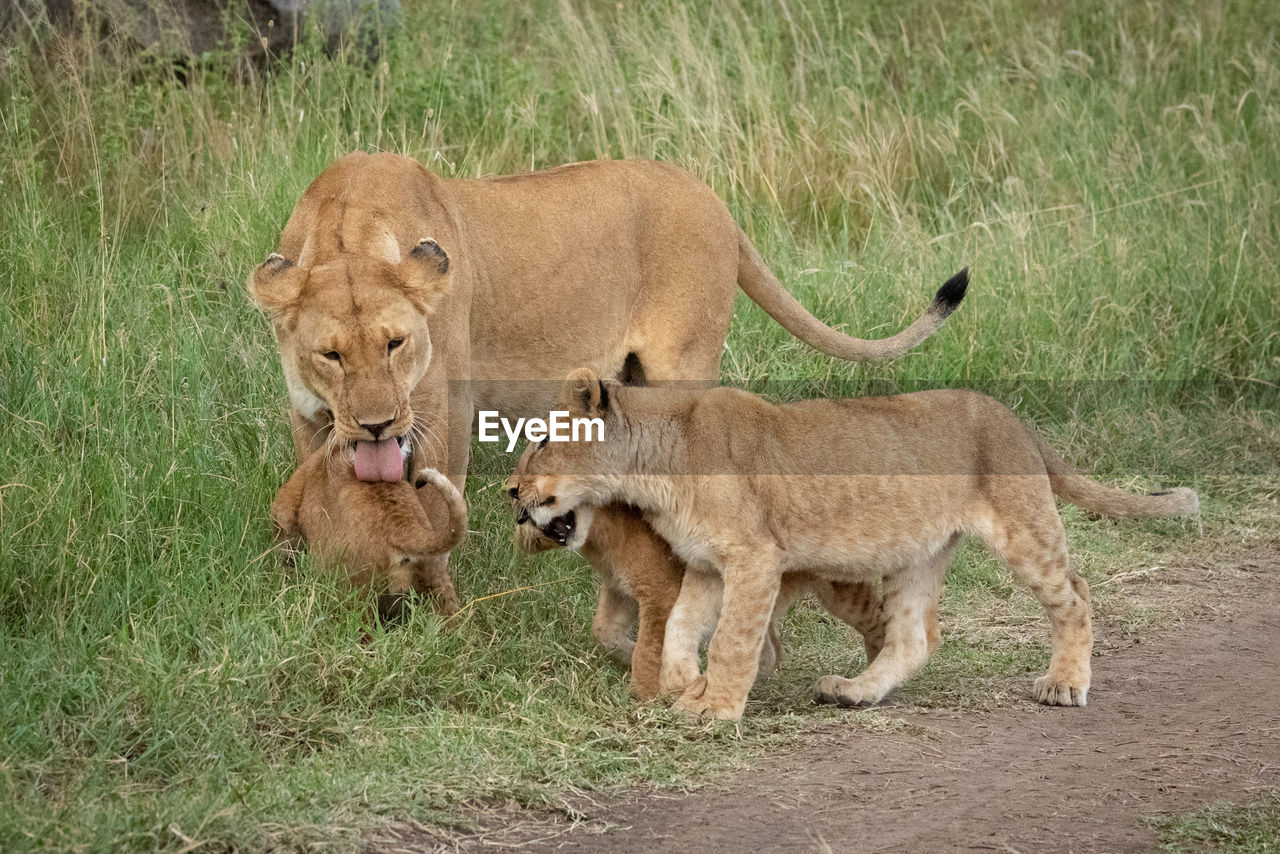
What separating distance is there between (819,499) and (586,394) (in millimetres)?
712

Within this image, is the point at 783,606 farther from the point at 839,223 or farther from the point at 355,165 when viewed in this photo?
the point at 839,223

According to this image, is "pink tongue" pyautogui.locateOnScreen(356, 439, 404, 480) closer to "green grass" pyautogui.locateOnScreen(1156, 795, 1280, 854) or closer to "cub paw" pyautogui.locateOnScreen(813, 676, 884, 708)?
"cub paw" pyautogui.locateOnScreen(813, 676, 884, 708)

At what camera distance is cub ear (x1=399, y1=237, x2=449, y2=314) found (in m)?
4.52

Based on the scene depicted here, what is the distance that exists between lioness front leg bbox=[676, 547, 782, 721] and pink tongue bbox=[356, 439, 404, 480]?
1.00m

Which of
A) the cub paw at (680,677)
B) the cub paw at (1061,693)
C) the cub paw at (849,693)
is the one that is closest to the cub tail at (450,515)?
the cub paw at (680,677)

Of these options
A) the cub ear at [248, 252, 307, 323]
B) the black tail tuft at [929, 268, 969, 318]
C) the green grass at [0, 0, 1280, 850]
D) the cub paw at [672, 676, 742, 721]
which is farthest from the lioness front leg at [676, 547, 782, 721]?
the black tail tuft at [929, 268, 969, 318]

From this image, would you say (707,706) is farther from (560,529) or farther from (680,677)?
(560,529)


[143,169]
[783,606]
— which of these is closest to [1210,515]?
[783,606]

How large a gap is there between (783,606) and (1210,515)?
8.29 feet

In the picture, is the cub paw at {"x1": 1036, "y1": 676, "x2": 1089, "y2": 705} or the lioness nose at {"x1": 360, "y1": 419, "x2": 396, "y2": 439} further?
the cub paw at {"x1": 1036, "y1": 676, "x2": 1089, "y2": 705}

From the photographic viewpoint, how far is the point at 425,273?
454cm

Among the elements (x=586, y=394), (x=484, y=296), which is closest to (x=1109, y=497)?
(x=586, y=394)

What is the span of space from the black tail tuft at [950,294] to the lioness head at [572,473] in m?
1.48

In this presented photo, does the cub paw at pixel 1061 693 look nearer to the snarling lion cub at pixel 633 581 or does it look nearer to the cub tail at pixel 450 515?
the snarling lion cub at pixel 633 581
